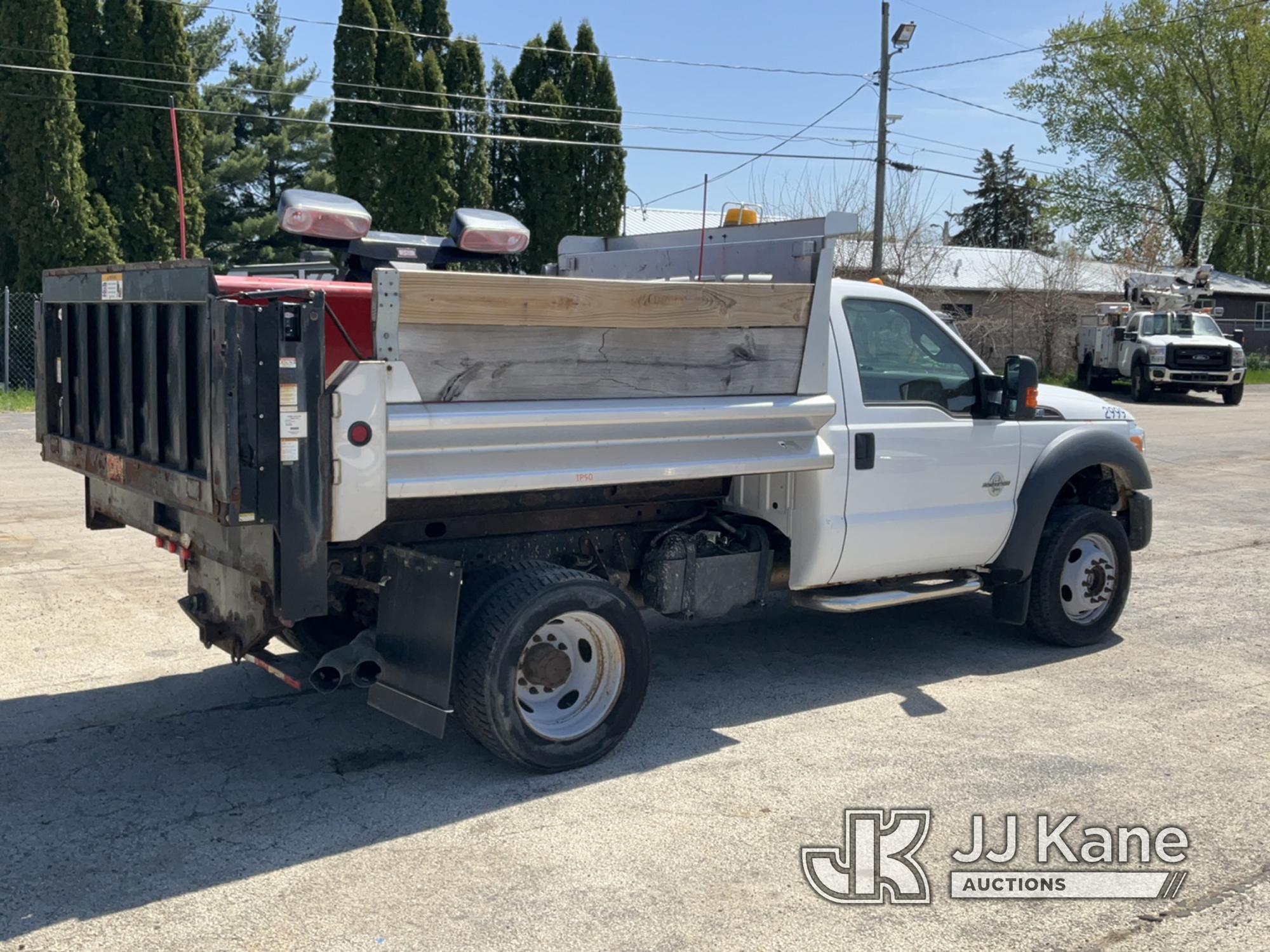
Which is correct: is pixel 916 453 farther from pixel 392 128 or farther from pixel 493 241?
pixel 392 128

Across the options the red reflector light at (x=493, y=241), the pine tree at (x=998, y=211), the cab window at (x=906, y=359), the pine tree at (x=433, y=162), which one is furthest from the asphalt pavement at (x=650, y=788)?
the pine tree at (x=998, y=211)

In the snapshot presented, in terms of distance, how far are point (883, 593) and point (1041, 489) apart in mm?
1209

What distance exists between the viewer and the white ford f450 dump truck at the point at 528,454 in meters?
4.41

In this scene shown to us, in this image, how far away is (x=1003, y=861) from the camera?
431 centimetres

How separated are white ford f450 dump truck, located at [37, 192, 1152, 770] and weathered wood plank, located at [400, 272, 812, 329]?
0.04 ft

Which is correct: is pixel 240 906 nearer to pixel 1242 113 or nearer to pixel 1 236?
pixel 1 236

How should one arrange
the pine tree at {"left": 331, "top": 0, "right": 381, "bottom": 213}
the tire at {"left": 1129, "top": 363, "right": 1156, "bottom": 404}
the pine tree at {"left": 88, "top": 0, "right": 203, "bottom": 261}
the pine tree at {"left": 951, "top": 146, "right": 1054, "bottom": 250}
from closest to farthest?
the pine tree at {"left": 88, "top": 0, "right": 203, "bottom": 261}
the pine tree at {"left": 331, "top": 0, "right": 381, "bottom": 213}
the tire at {"left": 1129, "top": 363, "right": 1156, "bottom": 404}
the pine tree at {"left": 951, "top": 146, "right": 1054, "bottom": 250}

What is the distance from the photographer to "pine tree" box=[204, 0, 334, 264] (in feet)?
111

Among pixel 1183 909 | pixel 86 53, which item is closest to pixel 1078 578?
pixel 1183 909

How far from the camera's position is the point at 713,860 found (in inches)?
167

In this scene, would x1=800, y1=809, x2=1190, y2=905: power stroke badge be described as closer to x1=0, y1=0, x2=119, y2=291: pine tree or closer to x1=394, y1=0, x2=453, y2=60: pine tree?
x1=0, y1=0, x2=119, y2=291: pine tree

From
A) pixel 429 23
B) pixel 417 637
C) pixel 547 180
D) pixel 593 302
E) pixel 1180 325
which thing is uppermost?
A: pixel 429 23

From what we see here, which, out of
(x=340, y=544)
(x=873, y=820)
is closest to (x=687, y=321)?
(x=340, y=544)

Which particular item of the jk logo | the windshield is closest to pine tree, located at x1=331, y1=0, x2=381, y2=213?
the windshield
